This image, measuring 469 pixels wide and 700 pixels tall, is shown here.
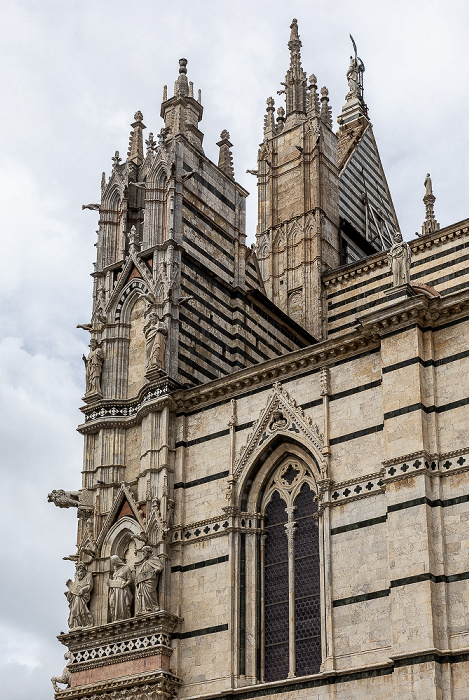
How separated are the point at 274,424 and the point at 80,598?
4.91 m

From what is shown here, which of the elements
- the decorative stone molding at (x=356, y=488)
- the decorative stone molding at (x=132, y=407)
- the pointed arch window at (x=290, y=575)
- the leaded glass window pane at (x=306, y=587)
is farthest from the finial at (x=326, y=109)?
the decorative stone molding at (x=356, y=488)

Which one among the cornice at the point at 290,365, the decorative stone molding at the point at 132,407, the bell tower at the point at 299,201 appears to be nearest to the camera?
the cornice at the point at 290,365

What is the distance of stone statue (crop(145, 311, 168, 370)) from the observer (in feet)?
77.1

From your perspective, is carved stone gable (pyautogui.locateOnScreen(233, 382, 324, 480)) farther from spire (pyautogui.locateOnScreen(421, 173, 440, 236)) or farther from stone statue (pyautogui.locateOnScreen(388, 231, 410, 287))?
spire (pyautogui.locateOnScreen(421, 173, 440, 236))

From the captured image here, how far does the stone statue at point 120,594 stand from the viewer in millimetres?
21641

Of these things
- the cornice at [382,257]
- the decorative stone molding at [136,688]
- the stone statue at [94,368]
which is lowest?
the decorative stone molding at [136,688]

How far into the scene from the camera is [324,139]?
32.0 metres

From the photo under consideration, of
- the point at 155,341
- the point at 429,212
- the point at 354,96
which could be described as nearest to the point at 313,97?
the point at 429,212

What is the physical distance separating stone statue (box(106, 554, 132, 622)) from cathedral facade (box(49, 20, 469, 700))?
37mm

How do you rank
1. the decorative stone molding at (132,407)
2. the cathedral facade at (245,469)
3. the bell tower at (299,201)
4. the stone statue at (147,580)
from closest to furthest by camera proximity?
1. the cathedral facade at (245,469)
2. the stone statue at (147,580)
3. the decorative stone molding at (132,407)
4. the bell tower at (299,201)

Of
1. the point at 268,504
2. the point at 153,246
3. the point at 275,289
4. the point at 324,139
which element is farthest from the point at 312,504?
the point at 324,139

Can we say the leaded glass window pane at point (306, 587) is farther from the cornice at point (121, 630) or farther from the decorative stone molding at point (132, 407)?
the decorative stone molding at point (132, 407)

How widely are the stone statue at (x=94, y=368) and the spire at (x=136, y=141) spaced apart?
480cm

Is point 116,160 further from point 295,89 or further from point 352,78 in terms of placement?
point 352,78
